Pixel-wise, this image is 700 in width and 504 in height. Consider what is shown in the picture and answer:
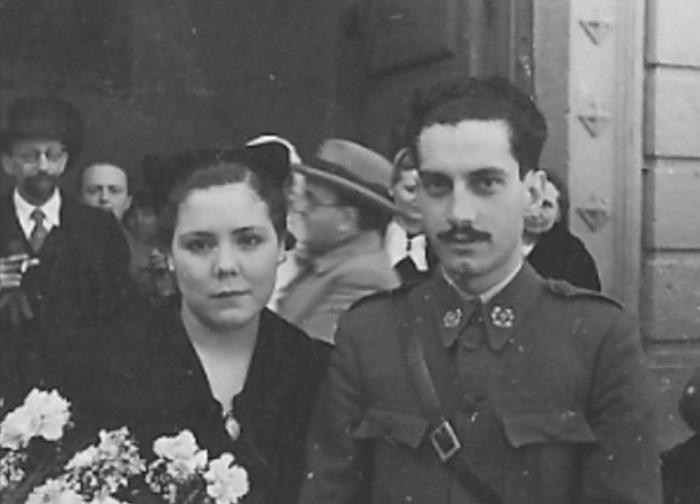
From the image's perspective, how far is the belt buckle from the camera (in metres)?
2.47

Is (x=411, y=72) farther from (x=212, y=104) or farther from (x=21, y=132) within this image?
(x=21, y=132)

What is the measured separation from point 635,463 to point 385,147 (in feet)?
3.47

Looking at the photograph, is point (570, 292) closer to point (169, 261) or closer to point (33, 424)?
point (169, 261)

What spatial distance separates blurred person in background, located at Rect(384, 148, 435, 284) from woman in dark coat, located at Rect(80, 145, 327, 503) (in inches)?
12.1

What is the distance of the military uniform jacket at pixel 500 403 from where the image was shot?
240 cm

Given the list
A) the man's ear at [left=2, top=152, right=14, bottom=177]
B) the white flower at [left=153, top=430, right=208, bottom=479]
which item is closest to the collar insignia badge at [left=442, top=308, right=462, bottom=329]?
the white flower at [left=153, top=430, right=208, bottom=479]

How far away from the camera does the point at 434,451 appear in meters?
2.49

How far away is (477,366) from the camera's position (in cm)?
252

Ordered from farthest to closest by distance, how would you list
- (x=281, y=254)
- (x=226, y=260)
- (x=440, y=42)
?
(x=440, y=42) → (x=281, y=254) → (x=226, y=260)

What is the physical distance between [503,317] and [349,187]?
68 cm

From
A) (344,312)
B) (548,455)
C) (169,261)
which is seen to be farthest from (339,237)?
(548,455)

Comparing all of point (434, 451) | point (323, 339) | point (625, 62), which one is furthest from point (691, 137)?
point (434, 451)

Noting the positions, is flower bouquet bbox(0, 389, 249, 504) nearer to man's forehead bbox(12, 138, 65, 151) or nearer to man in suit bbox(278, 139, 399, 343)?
man in suit bbox(278, 139, 399, 343)

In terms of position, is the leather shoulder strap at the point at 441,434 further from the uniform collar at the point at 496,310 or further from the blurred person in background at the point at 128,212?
the blurred person in background at the point at 128,212
